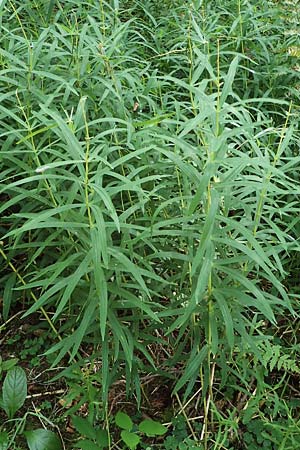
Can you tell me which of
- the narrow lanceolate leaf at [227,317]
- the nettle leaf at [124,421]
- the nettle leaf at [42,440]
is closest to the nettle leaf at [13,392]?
the nettle leaf at [42,440]

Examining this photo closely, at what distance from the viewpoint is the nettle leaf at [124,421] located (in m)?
2.18

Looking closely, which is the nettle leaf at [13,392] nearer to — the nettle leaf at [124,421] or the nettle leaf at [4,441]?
the nettle leaf at [4,441]

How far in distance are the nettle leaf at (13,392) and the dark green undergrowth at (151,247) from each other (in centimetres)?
9

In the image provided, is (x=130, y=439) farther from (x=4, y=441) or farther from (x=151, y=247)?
(x=151, y=247)

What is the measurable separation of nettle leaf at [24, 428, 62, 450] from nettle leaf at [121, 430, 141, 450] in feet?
0.89

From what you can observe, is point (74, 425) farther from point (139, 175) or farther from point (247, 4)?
point (247, 4)

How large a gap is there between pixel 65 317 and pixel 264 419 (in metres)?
0.92

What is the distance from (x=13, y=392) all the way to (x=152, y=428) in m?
0.52

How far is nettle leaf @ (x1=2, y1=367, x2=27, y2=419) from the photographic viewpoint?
90.8 inches

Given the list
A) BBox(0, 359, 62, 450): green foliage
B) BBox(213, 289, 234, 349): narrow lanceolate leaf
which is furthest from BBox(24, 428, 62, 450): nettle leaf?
BBox(213, 289, 234, 349): narrow lanceolate leaf

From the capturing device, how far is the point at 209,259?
179cm

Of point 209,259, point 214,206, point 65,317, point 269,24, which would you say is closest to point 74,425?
point 65,317

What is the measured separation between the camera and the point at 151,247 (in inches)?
80.0

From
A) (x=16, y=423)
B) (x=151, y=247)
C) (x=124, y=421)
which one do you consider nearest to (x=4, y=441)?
(x=16, y=423)
